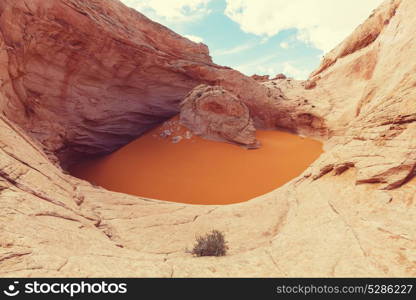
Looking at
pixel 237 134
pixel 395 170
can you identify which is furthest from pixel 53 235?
pixel 237 134

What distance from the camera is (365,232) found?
3129 mm

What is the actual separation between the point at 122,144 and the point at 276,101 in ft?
30.7

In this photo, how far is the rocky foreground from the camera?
2672mm

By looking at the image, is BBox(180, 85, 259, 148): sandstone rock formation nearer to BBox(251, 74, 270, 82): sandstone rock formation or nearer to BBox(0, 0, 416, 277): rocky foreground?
BBox(0, 0, 416, 277): rocky foreground

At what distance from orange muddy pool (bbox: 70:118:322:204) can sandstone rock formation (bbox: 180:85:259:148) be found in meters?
0.45

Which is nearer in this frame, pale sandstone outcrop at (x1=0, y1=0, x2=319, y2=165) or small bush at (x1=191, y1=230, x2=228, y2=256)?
small bush at (x1=191, y1=230, x2=228, y2=256)

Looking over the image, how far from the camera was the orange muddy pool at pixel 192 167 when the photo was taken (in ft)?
27.6

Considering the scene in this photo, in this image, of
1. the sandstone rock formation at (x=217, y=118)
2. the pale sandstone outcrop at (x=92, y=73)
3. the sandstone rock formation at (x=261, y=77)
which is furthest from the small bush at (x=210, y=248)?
the sandstone rock formation at (x=261, y=77)

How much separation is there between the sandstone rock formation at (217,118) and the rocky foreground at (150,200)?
0.12 meters

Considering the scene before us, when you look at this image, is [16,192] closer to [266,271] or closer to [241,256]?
[241,256]

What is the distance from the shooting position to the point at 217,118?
11523mm

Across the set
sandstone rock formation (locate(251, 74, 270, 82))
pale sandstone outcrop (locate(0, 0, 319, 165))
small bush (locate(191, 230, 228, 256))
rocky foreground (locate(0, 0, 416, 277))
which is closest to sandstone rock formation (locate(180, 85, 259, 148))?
rocky foreground (locate(0, 0, 416, 277))

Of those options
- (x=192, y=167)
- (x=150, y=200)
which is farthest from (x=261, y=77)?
(x=150, y=200)

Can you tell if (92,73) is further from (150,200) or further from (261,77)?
(261,77)
